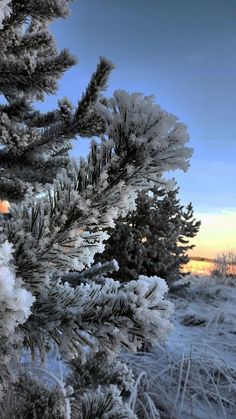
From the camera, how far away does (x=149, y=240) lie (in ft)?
29.7

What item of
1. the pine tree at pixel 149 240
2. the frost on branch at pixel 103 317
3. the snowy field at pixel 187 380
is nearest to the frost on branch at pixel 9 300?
the frost on branch at pixel 103 317

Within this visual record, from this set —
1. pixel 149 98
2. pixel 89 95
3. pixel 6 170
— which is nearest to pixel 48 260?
pixel 149 98

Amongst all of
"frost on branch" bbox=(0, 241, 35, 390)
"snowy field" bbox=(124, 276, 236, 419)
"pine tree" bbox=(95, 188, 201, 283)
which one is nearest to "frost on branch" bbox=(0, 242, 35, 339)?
"frost on branch" bbox=(0, 241, 35, 390)

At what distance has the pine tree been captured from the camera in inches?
334

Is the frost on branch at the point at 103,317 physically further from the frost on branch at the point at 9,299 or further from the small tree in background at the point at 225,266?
the small tree in background at the point at 225,266

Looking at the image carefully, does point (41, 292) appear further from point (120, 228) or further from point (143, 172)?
point (120, 228)

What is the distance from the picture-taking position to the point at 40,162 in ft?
11.8

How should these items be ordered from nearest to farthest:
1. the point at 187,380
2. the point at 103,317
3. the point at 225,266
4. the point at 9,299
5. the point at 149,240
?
the point at 9,299, the point at 103,317, the point at 187,380, the point at 149,240, the point at 225,266

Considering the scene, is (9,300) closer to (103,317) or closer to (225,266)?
(103,317)

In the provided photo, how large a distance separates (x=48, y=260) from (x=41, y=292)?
0.14 meters

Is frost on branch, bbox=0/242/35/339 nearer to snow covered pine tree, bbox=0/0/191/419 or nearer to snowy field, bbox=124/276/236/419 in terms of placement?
snow covered pine tree, bbox=0/0/191/419

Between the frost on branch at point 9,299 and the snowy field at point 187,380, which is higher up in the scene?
the frost on branch at point 9,299

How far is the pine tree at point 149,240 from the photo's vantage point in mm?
8484

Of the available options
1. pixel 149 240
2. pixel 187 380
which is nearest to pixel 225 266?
pixel 149 240
